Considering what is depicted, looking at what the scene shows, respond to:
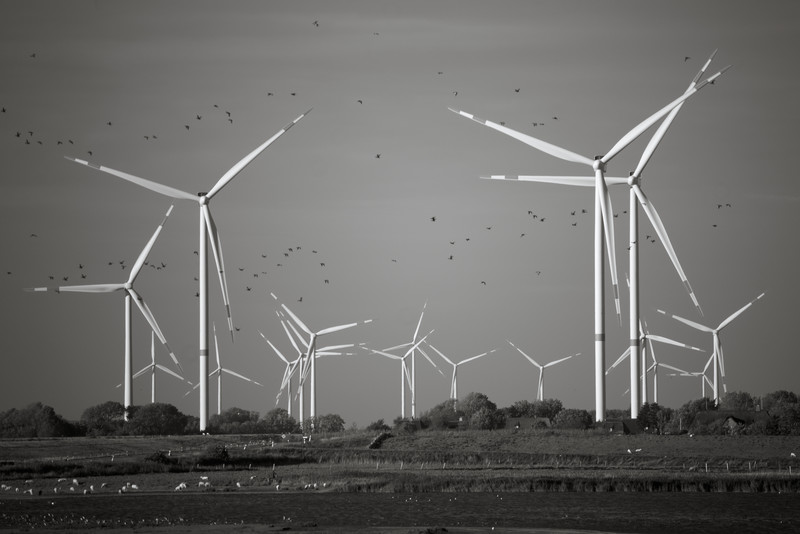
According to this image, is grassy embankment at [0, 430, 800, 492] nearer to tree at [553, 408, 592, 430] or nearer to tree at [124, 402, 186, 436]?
tree at [553, 408, 592, 430]

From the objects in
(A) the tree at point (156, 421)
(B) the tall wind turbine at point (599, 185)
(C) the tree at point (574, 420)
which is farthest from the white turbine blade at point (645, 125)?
(A) the tree at point (156, 421)

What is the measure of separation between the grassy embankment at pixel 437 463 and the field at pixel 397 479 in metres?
0.16

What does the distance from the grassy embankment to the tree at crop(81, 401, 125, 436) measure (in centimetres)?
2553

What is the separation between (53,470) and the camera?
10338 centimetres

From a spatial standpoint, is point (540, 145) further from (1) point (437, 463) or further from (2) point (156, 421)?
(2) point (156, 421)

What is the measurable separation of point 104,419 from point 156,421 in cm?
1257

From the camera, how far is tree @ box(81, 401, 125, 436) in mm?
171538

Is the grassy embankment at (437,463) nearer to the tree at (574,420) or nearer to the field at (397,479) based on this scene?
the field at (397,479)

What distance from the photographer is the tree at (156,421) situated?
168 m

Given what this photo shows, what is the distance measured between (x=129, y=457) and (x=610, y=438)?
147 ft

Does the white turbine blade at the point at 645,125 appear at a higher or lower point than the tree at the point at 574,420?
higher

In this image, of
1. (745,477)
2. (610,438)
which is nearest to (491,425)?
(610,438)

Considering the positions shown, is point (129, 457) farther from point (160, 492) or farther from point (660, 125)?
point (660, 125)

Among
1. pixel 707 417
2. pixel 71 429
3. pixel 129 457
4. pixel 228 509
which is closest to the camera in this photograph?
pixel 228 509
